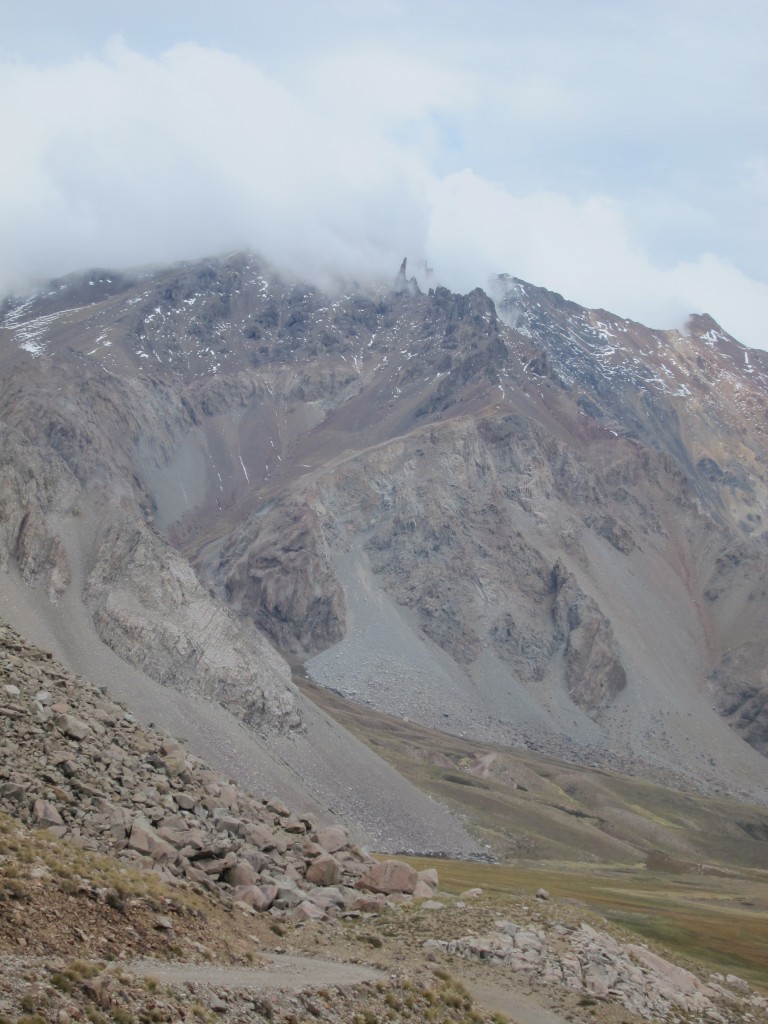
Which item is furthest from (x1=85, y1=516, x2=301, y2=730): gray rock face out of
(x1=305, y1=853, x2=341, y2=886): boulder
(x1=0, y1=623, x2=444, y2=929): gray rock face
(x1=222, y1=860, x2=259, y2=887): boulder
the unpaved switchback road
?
the unpaved switchback road

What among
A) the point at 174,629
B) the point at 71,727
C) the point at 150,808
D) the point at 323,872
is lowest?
the point at 174,629

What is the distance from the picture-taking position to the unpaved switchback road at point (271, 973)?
26688 millimetres

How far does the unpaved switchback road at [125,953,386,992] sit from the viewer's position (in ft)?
87.6

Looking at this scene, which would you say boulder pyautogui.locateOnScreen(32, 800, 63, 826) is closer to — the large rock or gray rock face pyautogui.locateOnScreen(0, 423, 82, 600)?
the large rock

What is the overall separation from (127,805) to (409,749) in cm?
15038

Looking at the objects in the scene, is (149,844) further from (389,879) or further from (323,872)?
(389,879)

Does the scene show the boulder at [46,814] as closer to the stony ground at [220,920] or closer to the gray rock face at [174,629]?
the stony ground at [220,920]

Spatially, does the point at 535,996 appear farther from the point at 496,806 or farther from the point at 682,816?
the point at 682,816

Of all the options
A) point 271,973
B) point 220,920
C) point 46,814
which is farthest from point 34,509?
point 271,973

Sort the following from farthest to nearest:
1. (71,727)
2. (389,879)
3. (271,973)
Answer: (389,879) → (71,727) → (271,973)

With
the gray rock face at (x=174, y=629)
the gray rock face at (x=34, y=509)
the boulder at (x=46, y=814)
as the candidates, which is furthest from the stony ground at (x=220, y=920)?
the gray rock face at (x=34, y=509)

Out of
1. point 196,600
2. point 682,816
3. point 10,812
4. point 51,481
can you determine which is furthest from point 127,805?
point 682,816

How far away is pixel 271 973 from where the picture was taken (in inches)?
1192

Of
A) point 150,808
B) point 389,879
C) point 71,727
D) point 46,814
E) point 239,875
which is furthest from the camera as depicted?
point 389,879
